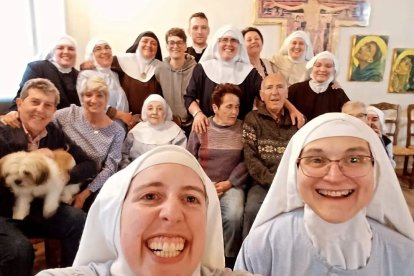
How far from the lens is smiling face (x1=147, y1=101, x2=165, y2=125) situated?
327cm

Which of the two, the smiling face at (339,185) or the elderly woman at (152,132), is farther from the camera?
the elderly woman at (152,132)

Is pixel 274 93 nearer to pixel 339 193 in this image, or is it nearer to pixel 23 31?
pixel 339 193

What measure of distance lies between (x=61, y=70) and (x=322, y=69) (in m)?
2.21

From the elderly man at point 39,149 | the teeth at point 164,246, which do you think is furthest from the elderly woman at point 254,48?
the teeth at point 164,246

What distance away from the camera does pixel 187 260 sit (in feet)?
3.45

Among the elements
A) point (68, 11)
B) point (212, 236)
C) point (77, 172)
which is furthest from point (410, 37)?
point (212, 236)

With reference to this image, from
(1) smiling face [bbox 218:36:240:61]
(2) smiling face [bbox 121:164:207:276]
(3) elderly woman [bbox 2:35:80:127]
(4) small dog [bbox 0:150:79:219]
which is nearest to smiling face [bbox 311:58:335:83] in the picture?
(1) smiling face [bbox 218:36:240:61]

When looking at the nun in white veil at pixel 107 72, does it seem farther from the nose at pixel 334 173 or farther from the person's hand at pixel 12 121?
the nose at pixel 334 173

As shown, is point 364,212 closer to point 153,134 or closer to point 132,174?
point 132,174

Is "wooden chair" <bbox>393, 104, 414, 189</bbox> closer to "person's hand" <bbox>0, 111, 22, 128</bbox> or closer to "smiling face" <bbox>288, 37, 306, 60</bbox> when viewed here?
"smiling face" <bbox>288, 37, 306, 60</bbox>

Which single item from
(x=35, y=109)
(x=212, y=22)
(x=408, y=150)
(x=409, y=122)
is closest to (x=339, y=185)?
(x=35, y=109)

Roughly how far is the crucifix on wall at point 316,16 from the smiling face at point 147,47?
206cm

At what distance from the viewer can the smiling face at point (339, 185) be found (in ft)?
4.21

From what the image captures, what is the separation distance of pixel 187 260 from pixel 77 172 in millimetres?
1773
